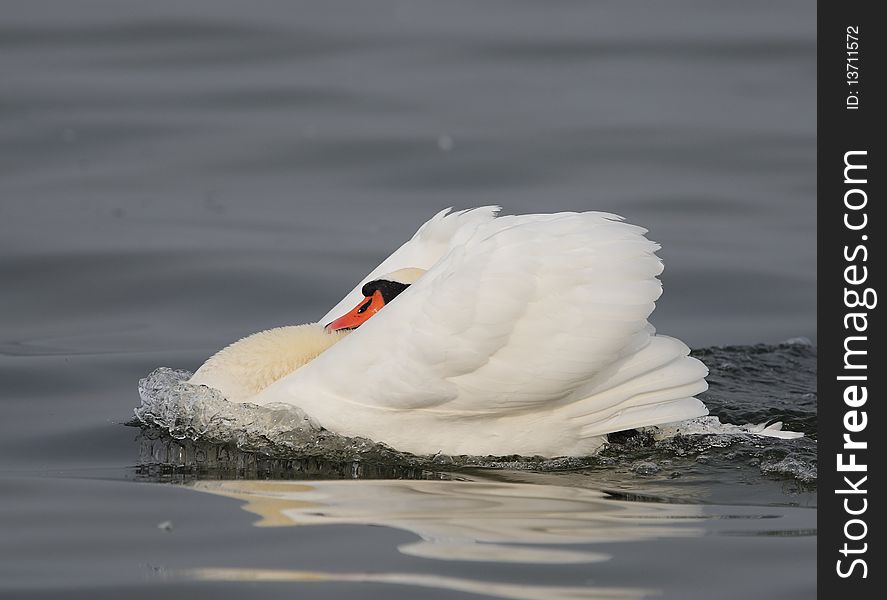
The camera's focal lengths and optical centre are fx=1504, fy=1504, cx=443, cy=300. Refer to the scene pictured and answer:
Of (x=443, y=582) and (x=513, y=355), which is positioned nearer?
(x=443, y=582)

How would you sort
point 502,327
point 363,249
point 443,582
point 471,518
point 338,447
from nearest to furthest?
point 443,582 → point 471,518 → point 502,327 → point 338,447 → point 363,249

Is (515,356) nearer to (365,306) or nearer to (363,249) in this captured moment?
(365,306)

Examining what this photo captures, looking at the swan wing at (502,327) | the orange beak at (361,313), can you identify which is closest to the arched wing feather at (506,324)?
the swan wing at (502,327)

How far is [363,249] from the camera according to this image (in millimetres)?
11633

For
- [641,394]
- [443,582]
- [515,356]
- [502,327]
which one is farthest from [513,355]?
[443,582]

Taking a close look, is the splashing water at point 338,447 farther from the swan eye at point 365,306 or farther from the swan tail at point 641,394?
the swan eye at point 365,306

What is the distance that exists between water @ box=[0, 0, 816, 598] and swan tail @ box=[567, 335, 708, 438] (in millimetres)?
214

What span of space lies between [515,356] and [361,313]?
1.15 meters

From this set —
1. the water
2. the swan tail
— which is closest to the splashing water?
the water

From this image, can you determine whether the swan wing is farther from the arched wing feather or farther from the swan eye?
the swan eye

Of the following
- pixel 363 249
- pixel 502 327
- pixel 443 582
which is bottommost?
pixel 443 582

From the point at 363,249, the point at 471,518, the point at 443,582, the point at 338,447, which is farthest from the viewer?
the point at 363,249
